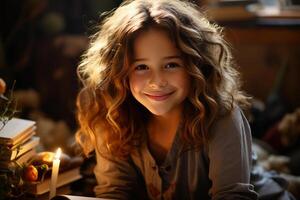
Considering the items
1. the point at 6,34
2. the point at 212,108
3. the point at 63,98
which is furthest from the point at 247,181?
the point at 6,34

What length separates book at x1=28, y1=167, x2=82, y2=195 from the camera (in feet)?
4.09

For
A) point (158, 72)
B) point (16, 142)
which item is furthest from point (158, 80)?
point (16, 142)

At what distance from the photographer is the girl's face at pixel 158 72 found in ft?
3.89

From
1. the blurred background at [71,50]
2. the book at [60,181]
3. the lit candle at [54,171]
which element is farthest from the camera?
the blurred background at [71,50]

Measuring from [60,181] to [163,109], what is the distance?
357mm

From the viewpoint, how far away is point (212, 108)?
4.09 feet

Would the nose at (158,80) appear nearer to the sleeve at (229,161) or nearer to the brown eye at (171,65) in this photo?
the brown eye at (171,65)

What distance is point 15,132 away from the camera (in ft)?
3.94

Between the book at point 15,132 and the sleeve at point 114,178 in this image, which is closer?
the book at point 15,132

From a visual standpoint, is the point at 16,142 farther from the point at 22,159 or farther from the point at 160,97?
the point at 160,97

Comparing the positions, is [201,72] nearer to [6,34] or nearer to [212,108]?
[212,108]

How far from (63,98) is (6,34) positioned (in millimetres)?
383

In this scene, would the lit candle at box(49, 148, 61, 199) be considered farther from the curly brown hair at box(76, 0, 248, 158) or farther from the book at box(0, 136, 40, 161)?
the curly brown hair at box(76, 0, 248, 158)

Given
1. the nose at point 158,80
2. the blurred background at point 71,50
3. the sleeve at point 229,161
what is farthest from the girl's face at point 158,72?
the blurred background at point 71,50
